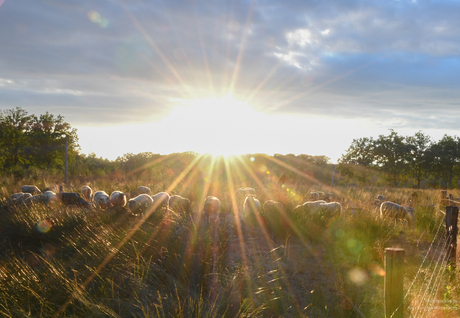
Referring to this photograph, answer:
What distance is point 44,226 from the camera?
28.1 feet

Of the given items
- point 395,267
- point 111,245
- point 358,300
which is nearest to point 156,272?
point 111,245

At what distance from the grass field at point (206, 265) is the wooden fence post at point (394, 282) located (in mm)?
1546

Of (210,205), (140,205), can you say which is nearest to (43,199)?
(140,205)

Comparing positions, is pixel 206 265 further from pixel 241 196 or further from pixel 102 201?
pixel 102 201

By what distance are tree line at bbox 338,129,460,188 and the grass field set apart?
2896cm

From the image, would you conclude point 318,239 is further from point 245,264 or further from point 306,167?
point 306,167

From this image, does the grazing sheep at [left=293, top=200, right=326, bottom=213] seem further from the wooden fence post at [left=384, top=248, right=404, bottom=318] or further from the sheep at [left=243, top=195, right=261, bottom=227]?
the wooden fence post at [left=384, top=248, right=404, bottom=318]

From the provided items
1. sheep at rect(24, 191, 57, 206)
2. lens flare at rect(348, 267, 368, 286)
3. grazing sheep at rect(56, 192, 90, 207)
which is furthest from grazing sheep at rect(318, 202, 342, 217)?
sheep at rect(24, 191, 57, 206)

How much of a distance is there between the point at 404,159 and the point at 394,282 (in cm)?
3818

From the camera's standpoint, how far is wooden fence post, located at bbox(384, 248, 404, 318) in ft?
9.76

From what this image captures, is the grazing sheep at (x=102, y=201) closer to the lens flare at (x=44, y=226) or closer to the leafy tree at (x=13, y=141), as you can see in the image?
the lens flare at (x=44, y=226)

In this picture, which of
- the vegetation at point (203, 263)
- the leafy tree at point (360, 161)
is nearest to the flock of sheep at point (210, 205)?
the vegetation at point (203, 263)

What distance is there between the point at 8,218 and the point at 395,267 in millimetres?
10608

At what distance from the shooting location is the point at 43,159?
27.8 m
